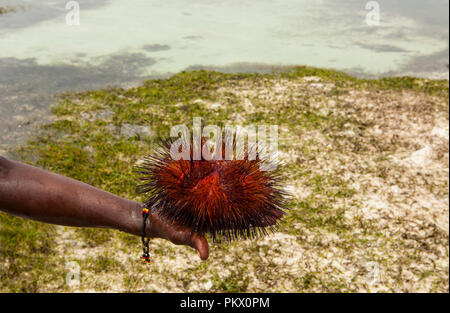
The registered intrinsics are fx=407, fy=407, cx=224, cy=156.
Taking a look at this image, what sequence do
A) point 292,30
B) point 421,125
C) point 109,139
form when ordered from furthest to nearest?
1. point 292,30
2. point 421,125
3. point 109,139

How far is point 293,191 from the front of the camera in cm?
634

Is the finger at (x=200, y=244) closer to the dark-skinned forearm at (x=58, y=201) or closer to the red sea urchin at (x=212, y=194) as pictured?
the red sea urchin at (x=212, y=194)

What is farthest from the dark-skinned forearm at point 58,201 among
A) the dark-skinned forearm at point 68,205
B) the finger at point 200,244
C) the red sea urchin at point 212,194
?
the finger at point 200,244

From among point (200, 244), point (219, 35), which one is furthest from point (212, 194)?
point (219, 35)

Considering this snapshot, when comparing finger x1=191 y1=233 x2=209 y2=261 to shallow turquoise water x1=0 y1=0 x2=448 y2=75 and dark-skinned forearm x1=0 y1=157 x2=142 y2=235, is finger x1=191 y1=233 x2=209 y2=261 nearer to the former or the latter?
dark-skinned forearm x1=0 y1=157 x2=142 y2=235

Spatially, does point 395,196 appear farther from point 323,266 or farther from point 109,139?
point 109,139

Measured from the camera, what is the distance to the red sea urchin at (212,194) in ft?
6.33

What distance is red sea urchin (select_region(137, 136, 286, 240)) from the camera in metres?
1.93

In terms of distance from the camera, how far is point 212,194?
1.92 meters

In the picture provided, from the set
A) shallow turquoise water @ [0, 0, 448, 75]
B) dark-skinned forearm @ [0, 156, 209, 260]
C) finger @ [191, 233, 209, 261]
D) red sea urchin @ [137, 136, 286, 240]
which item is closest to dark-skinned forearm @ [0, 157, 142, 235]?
dark-skinned forearm @ [0, 156, 209, 260]

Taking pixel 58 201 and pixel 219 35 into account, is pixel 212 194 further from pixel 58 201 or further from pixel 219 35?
pixel 219 35
